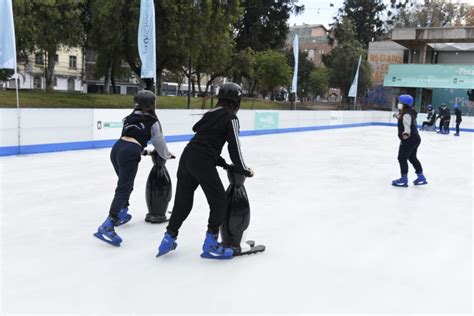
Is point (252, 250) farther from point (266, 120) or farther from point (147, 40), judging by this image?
point (266, 120)

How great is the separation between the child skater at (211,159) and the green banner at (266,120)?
12.3 m

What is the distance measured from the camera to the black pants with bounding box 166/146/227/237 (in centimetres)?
312

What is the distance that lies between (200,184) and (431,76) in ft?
99.2

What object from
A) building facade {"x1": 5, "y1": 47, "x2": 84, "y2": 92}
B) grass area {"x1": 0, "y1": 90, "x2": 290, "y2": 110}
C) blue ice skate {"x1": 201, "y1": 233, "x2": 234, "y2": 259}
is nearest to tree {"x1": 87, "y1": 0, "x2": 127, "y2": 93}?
grass area {"x1": 0, "y1": 90, "x2": 290, "y2": 110}

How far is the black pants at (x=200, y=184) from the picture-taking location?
10.2 ft

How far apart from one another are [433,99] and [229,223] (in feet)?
107

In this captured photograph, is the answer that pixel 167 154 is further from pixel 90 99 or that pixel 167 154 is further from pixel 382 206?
pixel 90 99

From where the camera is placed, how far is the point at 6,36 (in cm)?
824

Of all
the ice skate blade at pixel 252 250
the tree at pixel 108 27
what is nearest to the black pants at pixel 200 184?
the ice skate blade at pixel 252 250

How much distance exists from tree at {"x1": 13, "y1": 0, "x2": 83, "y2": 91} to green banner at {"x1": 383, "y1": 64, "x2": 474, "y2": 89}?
836 inches

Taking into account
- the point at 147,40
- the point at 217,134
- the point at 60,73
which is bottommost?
the point at 217,134

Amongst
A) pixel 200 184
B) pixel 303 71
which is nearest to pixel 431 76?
pixel 303 71

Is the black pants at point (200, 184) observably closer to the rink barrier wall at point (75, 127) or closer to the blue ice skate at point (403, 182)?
the blue ice skate at point (403, 182)

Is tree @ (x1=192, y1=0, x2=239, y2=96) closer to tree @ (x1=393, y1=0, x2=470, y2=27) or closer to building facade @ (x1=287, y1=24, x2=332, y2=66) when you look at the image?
tree @ (x1=393, y1=0, x2=470, y2=27)
